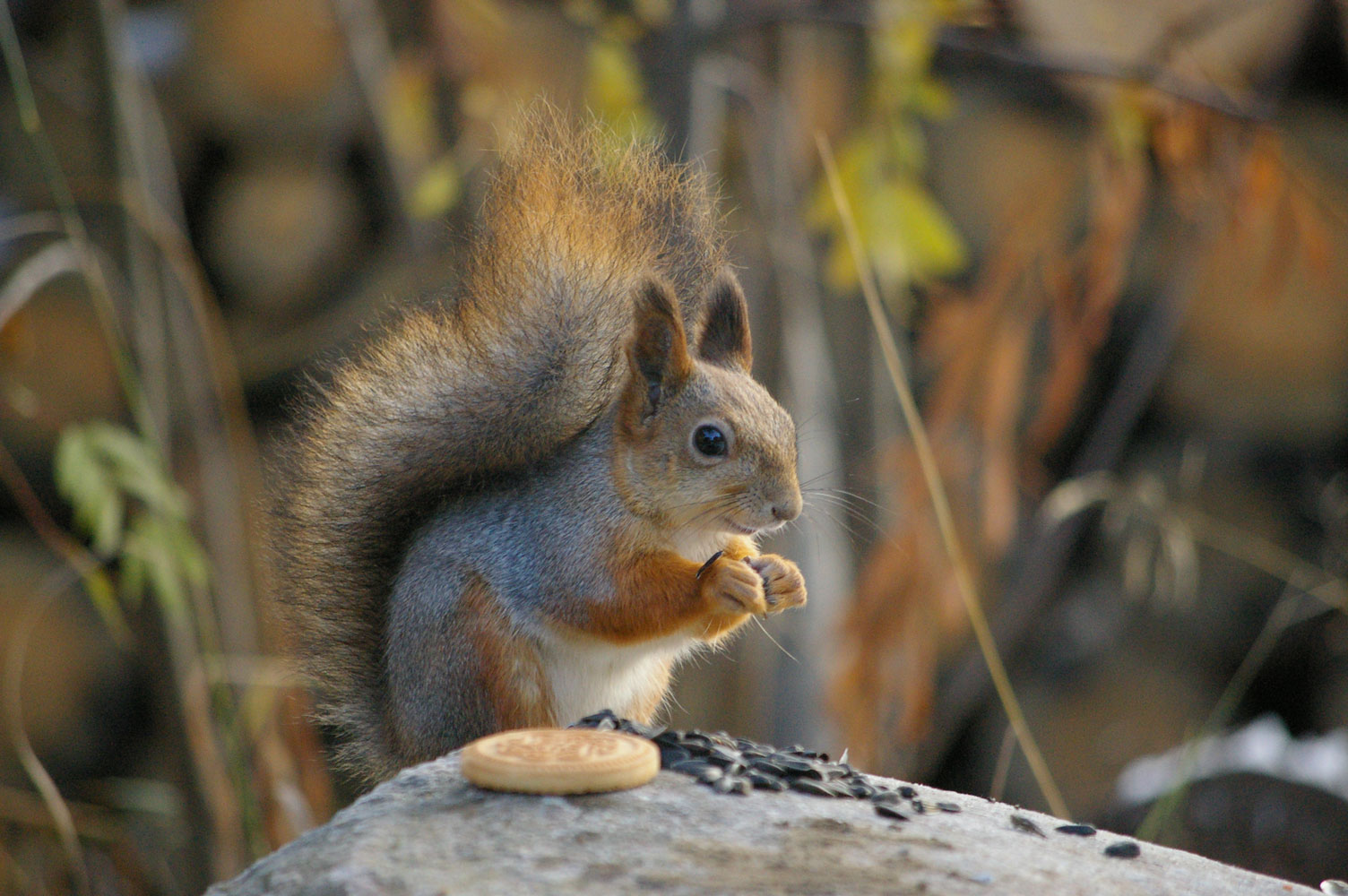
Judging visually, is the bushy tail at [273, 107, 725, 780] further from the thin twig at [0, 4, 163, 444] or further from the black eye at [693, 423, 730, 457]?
the thin twig at [0, 4, 163, 444]

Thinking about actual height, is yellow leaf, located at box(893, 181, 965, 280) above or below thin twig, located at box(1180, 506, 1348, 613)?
above

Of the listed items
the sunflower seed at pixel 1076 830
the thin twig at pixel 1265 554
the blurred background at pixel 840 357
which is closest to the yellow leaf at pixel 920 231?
the blurred background at pixel 840 357

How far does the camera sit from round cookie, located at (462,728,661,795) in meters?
0.99

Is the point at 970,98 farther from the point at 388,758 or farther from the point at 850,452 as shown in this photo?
the point at 388,758

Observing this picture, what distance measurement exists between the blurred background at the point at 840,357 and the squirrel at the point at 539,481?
0.42ft

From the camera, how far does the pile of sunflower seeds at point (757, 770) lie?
113 centimetres

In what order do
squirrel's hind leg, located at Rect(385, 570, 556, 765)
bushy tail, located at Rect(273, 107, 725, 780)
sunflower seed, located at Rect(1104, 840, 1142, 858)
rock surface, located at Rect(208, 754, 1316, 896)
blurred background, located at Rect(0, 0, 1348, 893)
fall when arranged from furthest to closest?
blurred background, located at Rect(0, 0, 1348, 893) → bushy tail, located at Rect(273, 107, 725, 780) → squirrel's hind leg, located at Rect(385, 570, 556, 765) → sunflower seed, located at Rect(1104, 840, 1142, 858) → rock surface, located at Rect(208, 754, 1316, 896)

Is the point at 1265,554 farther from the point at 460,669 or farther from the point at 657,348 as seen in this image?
the point at 460,669

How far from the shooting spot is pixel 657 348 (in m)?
1.28

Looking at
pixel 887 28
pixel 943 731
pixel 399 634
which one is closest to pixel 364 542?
pixel 399 634

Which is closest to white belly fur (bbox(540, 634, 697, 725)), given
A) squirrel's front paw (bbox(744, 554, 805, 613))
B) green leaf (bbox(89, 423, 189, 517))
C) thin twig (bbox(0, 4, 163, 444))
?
squirrel's front paw (bbox(744, 554, 805, 613))

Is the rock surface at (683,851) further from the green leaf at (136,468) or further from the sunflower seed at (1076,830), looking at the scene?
the green leaf at (136,468)

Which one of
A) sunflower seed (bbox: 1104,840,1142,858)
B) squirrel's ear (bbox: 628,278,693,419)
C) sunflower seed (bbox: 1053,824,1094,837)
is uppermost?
squirrel's ear (bbox: 628,278,693,419)

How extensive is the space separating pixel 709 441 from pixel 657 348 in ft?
0.36
